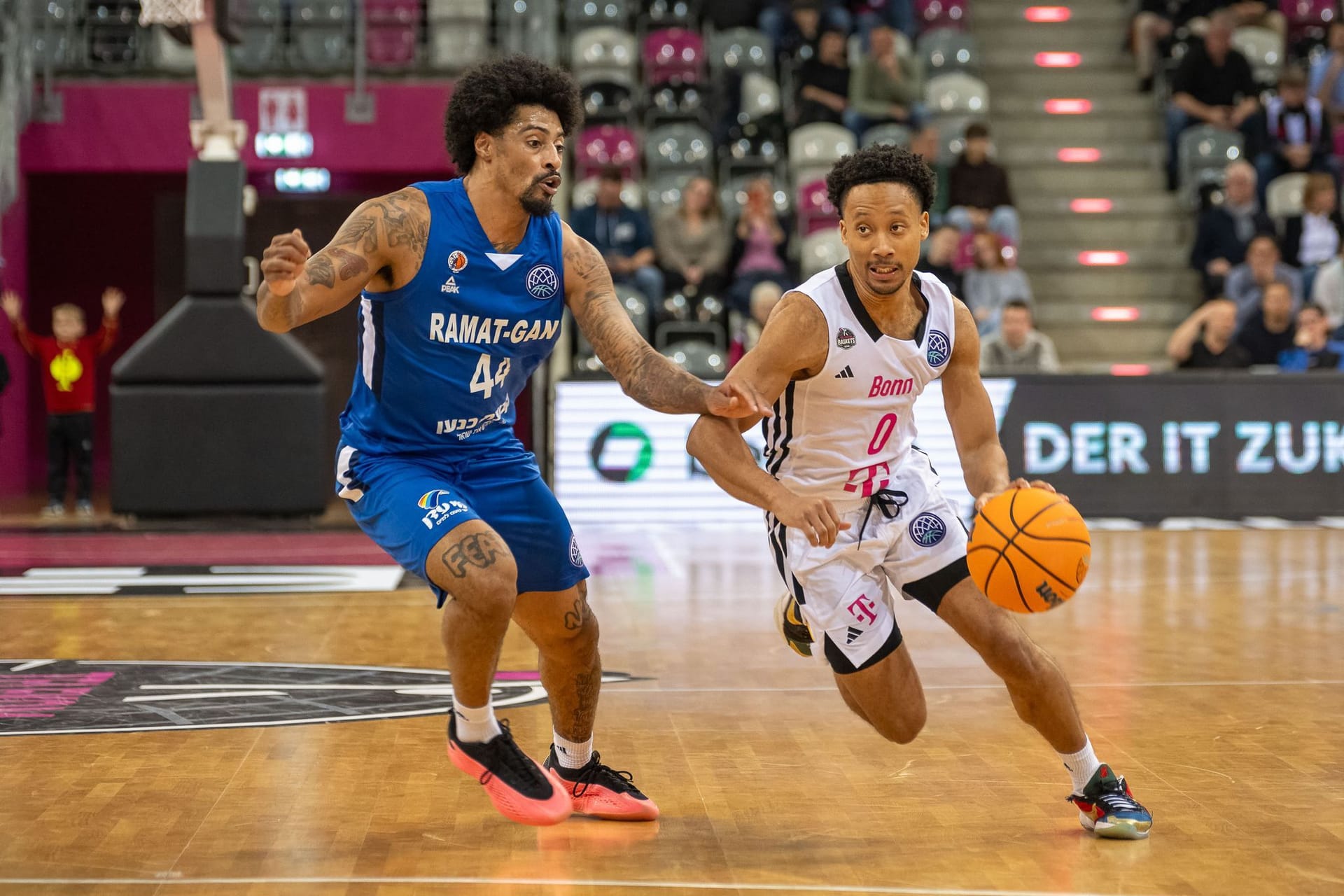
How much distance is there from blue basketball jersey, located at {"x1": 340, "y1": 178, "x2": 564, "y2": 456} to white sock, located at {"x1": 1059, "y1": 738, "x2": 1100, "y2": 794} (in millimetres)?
1797

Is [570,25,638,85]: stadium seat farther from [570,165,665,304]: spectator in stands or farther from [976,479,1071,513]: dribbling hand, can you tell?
[976,479,1071,513]: dribbling hand

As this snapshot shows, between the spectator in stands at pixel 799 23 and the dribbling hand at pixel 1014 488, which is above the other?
the spectator in stands at pixel 799 23

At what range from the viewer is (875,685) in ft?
14.8

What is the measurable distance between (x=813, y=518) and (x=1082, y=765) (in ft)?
3.44

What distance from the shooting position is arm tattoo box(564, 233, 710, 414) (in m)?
4.24

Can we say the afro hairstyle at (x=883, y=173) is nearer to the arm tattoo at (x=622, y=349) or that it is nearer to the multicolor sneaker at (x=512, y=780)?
the arm tattoo at (x=622, y=349)

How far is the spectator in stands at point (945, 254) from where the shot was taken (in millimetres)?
13578

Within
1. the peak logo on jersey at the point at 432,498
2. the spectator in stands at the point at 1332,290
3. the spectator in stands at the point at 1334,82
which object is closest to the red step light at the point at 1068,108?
the spectator in stands at the point at 1334,82

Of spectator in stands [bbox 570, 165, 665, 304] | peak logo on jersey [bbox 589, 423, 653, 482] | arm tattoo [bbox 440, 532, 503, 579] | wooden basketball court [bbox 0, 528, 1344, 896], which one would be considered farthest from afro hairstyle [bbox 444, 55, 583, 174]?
spectator in stands [bbox 570, 165, 665, 304]

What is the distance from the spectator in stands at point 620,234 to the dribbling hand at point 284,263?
33.6ft

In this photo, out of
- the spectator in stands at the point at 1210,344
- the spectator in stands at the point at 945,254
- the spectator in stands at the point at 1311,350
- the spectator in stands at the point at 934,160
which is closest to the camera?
the spectator in stands at the point at 1210,344

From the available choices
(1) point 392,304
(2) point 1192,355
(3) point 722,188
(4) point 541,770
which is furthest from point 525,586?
(3) point 722,188

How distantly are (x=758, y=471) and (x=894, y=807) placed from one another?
110cm

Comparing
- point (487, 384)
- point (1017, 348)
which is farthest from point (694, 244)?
point (487, 384)
